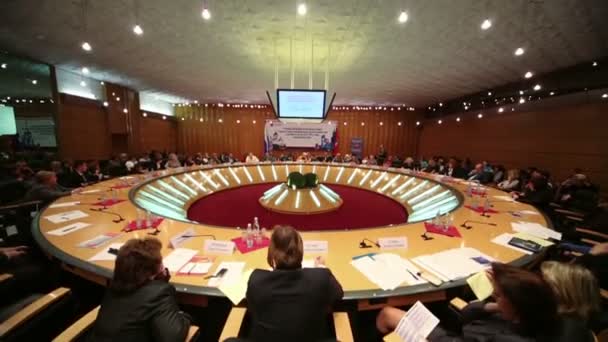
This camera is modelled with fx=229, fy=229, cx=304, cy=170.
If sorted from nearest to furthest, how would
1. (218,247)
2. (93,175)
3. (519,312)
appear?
(519,312) < (218,247) < (93,175)

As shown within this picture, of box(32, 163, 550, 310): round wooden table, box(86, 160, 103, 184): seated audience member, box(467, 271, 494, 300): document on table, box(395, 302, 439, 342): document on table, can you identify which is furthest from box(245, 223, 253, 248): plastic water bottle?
box(86, 160, 103, 184): seated audience member

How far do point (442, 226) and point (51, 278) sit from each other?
4.46 m

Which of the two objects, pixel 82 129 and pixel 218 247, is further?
pixel 82 129

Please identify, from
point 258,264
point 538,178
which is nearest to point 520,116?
point 538,178

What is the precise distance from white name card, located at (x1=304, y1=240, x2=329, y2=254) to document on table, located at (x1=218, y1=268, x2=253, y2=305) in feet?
2.19

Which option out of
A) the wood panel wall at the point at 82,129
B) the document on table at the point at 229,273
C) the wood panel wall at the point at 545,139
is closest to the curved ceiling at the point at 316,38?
the wood panel wall at the point at 82,129

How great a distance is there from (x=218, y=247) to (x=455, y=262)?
7.03ft

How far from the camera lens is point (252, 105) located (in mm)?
13414

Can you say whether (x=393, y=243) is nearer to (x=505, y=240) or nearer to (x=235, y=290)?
(x=505, y=240)

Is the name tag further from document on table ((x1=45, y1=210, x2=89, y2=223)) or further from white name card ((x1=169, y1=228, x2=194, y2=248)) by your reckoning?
document on table ((x1=45, y1=210, x2=89, y2=223))

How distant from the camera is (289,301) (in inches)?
49.5

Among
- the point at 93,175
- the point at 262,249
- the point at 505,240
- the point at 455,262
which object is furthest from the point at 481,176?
the point at 93,175

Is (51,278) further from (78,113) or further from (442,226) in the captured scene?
(78,113)

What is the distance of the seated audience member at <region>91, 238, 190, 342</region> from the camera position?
1193 millimetres
